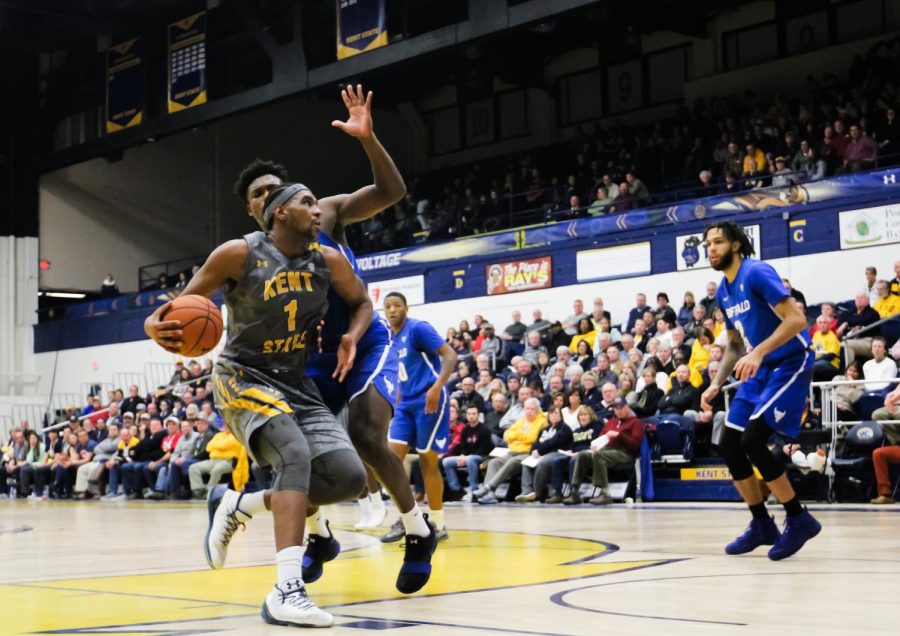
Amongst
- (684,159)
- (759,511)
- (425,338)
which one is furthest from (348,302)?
(684,159)

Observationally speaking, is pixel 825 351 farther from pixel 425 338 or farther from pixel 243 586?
pixel 243 586

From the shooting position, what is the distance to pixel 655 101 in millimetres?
26609

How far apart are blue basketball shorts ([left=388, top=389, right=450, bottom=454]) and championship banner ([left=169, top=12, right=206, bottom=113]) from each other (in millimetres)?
16371

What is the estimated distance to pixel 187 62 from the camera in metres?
24.4

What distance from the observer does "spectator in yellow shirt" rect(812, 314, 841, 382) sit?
46.5 feet

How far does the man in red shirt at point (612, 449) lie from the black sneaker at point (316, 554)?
348 inches

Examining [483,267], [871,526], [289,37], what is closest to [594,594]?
[871,526]

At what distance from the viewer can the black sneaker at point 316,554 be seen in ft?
18.5

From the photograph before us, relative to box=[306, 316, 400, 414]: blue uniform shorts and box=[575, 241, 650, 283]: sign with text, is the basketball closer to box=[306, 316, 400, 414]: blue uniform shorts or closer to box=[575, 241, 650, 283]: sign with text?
box=[306, 316, 400, 414]: blue uniform shorts

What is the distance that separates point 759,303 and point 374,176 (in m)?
2.62

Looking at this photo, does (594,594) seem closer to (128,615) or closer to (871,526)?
(128,615)

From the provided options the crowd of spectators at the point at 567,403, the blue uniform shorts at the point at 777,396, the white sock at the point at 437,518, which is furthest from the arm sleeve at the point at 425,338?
the crowd of spectators at the point at 567,403

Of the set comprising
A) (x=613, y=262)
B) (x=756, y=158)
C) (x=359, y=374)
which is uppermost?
(x=756, y=158)

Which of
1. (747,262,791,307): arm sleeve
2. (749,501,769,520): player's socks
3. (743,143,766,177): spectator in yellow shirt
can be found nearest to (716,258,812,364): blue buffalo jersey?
Answer: (747,262,791,307): arm sleeve
